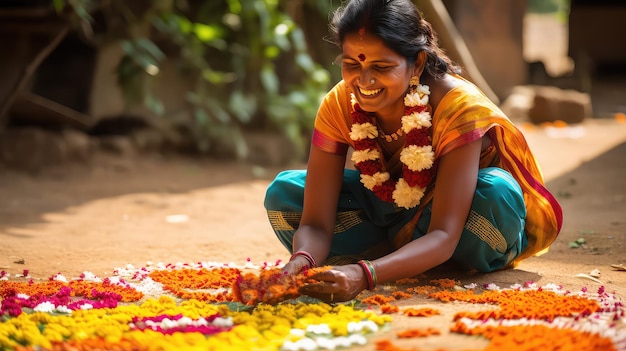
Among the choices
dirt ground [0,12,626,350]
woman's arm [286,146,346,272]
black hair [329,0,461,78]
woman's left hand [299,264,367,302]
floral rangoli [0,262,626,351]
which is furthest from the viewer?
dirt ground [0,12,626,350]

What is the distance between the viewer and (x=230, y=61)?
759cm

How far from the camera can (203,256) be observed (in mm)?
4109

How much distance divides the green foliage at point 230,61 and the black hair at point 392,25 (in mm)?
3986

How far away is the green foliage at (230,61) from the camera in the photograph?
7.06m

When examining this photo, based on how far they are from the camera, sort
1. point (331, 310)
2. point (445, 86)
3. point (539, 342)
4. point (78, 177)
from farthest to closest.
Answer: point (78, 177), point (445, 86), point (331, 310), point (539, 342)

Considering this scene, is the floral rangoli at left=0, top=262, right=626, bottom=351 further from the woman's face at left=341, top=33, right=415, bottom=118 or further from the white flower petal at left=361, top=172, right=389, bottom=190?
the woman's face at left=341, top=33, right=415, bottom=118

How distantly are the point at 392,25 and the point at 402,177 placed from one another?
0.67 m

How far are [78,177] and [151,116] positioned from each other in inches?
48.9

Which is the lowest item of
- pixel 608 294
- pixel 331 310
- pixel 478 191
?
pixel 331 310

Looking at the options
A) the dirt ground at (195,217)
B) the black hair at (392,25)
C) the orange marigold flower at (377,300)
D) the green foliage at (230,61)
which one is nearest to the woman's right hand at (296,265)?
the orange marigold flower at (377,300)

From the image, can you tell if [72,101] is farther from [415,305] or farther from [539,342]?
[539,342]

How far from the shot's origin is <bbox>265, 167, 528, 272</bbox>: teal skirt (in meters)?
3.16

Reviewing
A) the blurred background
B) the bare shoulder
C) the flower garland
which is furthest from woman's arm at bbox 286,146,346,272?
the blurred background

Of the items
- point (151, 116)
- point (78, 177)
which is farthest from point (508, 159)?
point (151, 116)
